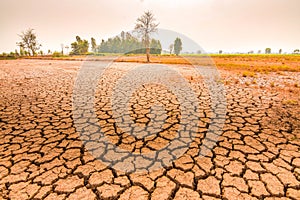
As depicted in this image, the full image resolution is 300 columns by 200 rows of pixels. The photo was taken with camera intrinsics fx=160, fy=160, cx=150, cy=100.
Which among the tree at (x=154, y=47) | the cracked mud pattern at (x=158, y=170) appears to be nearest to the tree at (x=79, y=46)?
the tree at (x=154, y=47)

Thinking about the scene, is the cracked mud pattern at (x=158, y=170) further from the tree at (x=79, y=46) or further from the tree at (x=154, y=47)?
the tree at (x=79, y=46)

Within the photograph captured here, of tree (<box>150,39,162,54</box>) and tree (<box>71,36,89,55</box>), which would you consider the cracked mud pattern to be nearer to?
tree (<box>150,39,162,54</box>)

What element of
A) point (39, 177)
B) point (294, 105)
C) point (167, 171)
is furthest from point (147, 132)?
point (294, 105)

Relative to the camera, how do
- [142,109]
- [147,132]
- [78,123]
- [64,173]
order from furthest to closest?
[142,109] → [78,123] → [147,132] → [64,173]

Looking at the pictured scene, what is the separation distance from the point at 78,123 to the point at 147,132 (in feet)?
4.76

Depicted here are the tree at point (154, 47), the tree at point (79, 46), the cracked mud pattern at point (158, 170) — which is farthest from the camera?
the tree at point (79, 46)

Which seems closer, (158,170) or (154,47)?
(158,170)

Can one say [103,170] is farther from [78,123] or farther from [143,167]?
[78,123]

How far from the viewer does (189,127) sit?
308cm

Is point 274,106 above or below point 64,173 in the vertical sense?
above

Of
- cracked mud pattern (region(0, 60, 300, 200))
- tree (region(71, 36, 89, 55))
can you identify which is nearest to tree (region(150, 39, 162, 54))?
tree (region(71, 36, 89, 55))

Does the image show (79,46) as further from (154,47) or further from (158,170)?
(158,170)

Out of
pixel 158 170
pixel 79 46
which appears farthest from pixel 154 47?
pixel 158 170

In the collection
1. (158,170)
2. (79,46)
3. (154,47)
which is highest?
(154,47)
